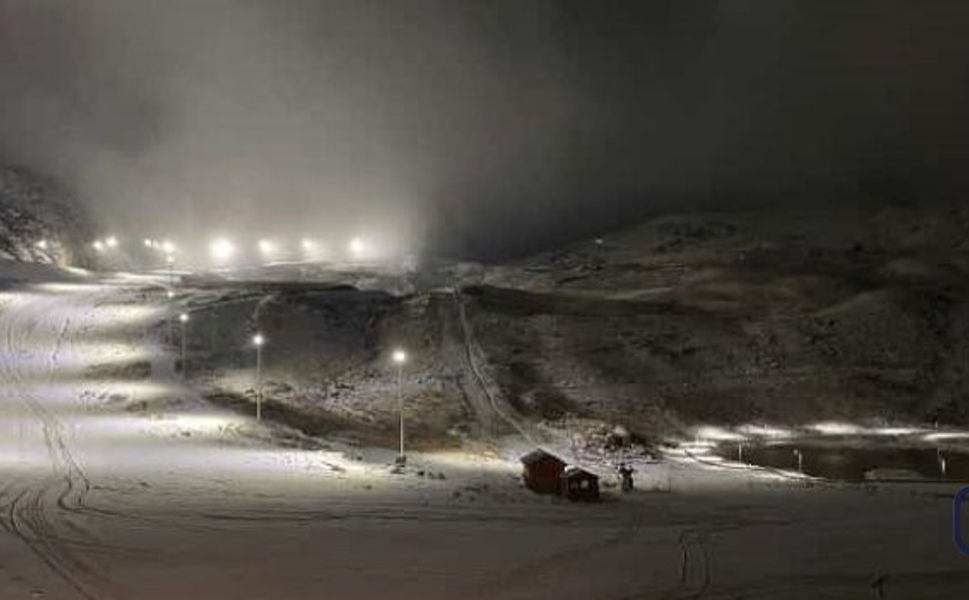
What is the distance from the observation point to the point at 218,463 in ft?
108

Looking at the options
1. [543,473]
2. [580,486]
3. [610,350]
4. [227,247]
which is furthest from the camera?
[227,247]

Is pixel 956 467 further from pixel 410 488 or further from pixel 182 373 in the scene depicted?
pixel 182 373

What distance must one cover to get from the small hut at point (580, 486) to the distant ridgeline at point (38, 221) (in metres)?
84.7

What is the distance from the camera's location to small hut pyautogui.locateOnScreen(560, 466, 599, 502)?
29812mm

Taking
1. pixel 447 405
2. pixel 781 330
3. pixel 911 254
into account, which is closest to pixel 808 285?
pixel 781 330

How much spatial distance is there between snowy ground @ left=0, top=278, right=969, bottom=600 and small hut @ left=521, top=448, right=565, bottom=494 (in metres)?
0.76

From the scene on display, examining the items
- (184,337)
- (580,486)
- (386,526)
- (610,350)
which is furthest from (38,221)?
(386,526)

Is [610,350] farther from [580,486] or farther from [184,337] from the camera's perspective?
[580,486]

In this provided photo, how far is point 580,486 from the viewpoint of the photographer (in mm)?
29922

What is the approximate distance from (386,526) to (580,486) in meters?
8.19

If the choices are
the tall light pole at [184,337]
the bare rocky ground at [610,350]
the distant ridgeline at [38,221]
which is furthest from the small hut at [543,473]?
the distant ridgeline at [38,221]

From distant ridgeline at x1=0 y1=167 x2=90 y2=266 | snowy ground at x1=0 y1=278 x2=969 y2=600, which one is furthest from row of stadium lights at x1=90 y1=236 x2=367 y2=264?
snowy ground at x1=0 y1=278 x2=969 y2=600

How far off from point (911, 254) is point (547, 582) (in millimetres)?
85723

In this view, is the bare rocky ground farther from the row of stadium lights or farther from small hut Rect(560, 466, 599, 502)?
the row of stadium lights
